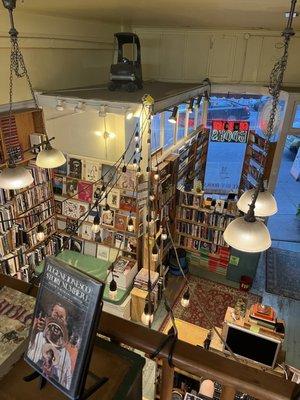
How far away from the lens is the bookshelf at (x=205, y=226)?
579 centimetres

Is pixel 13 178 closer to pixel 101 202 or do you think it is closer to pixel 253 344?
pixel 101 202

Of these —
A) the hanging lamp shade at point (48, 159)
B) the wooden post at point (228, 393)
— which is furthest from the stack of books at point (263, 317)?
the wooden post at point (228, 393)

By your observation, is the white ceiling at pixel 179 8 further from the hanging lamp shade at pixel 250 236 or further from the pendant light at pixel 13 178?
the hanging lamp shade at pixel 250 236

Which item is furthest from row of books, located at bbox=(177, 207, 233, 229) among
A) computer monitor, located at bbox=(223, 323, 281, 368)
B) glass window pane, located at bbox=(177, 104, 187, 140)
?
computer monitor, located at bbox=(223, 323, 281, 368)

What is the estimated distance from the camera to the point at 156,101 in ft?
14.2

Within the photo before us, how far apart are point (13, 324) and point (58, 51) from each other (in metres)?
5.01

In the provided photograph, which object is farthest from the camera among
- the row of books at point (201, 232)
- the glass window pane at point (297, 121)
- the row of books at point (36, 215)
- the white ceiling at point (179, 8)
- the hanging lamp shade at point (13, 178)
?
the glass window pane at point (297, 121)

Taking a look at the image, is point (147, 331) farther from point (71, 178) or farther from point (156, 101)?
point (71, 178)

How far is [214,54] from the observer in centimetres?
657

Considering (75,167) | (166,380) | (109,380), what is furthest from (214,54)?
(109,380)

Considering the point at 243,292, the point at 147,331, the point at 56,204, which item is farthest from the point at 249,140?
the point at 147,331

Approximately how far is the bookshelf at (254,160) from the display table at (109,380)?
6083mm

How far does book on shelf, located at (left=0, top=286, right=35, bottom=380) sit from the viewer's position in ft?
2.79

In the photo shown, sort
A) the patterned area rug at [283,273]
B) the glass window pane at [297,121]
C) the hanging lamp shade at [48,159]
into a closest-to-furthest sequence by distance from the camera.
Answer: the hanging lamp shade at [48,159] → the patterned area rug at [283,273] → the glass window pane at [297,121]
